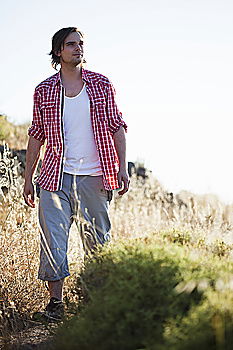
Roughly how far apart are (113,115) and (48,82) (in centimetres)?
53

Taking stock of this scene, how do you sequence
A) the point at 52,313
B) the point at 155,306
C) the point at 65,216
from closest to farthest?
the point at 155,306, the point at 52,313, the point at 65,216

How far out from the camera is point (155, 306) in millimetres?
2641

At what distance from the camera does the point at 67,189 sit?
430cm

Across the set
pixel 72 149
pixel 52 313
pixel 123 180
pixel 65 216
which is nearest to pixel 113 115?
pixel 72 149

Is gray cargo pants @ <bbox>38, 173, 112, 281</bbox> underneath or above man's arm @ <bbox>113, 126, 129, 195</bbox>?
underneath

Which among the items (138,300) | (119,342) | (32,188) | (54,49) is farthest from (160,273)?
(54,49)

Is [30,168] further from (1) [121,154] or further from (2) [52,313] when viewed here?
(2) [52,313]

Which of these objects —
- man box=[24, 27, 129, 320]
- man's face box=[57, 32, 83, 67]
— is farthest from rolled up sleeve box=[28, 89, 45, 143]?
man's face box=[57, 32, 83, 67]

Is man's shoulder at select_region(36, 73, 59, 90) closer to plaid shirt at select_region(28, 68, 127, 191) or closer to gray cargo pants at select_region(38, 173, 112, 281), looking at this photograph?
plaid shirt at select_region(28, 68, 127, 191)

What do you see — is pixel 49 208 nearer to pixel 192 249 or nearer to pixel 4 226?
pixel 192 249

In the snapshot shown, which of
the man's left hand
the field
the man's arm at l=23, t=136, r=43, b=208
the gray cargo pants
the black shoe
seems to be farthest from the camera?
the man's arm at l=23, t=136, r=43, b=208

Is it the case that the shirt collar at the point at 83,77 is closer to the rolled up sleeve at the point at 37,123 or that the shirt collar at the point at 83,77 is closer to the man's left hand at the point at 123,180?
the rolled up sleeve at the point at 37,123

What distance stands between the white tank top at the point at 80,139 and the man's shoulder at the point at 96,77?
19cm

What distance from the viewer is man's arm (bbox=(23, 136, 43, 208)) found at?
4.47 metres
